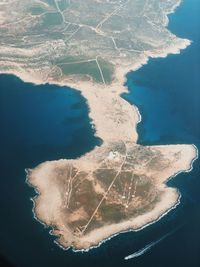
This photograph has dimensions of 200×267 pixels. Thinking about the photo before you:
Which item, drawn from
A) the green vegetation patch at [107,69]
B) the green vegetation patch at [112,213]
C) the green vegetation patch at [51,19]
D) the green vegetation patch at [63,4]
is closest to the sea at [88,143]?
the green vegetation patch at [112,213]

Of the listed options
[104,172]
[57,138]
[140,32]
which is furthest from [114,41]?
[104,172]

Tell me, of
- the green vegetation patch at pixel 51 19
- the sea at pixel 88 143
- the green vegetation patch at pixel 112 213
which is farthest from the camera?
the green vegetation patch at pixel 51 19

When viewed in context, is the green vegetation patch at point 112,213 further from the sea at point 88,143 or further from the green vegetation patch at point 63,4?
the green vegetation patch at point 63,4

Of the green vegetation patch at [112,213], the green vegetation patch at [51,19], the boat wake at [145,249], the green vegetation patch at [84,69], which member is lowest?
the boat wake at [145,249]

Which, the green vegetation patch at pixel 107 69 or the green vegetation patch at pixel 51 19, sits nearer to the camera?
the green vegetation patch at pixel 107 69

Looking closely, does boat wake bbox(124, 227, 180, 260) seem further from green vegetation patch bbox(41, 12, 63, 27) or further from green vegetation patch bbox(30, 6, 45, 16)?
green vegetation patch bbox(30, 6, 45, 16)

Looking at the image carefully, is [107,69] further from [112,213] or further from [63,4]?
[112,213]

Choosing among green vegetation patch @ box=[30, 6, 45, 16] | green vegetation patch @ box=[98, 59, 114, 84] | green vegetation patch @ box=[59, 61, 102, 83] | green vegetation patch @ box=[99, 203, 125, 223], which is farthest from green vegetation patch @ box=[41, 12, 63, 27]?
green vegetation patch @ box=[99, 203, 125, 223]

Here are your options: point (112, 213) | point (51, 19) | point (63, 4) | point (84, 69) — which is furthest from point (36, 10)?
point (112, 213)

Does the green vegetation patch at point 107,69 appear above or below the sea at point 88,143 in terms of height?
above

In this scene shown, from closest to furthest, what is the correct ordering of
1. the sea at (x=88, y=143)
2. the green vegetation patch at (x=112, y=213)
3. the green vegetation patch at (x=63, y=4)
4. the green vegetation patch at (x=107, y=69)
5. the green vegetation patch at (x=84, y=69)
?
the sea at (x=88, y=143)
the green vegetation patch at (x=112, y=213)
the green vegetation patch at (x=107, y=69)
the green vegetation patch at (x=84, y=69)
the green vegetation patch at (x=63, y=4)
